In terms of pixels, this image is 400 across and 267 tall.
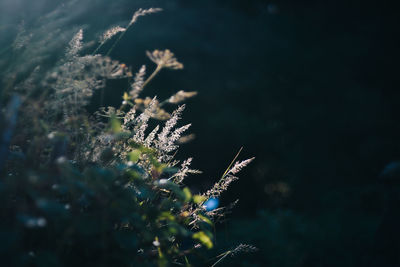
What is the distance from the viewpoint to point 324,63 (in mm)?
7309

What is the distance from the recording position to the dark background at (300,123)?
349 cm

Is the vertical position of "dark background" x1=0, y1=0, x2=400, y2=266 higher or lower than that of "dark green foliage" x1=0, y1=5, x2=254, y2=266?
lower

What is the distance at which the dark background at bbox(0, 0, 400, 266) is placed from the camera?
3.49 metres

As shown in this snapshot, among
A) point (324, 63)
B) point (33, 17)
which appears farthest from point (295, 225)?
point (324, 63)

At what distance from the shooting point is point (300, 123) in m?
6.75

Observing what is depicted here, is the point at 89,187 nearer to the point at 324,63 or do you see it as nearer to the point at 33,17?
the point at 33,17

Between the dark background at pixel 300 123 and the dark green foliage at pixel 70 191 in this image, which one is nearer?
the dark green foliage at pixel 70 191

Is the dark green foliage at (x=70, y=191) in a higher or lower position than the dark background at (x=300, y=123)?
higher

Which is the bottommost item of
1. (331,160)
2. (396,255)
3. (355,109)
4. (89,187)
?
(331,160)

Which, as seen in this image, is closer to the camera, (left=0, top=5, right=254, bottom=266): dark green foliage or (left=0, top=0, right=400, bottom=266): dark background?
(left=0, top=5, right=254, bottom=266): dark green foliage

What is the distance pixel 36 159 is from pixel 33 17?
92 centimetres

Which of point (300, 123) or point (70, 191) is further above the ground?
point (70, 191)

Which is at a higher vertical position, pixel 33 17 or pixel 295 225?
pixel 33 17

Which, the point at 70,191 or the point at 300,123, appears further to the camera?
the point at 300,123
